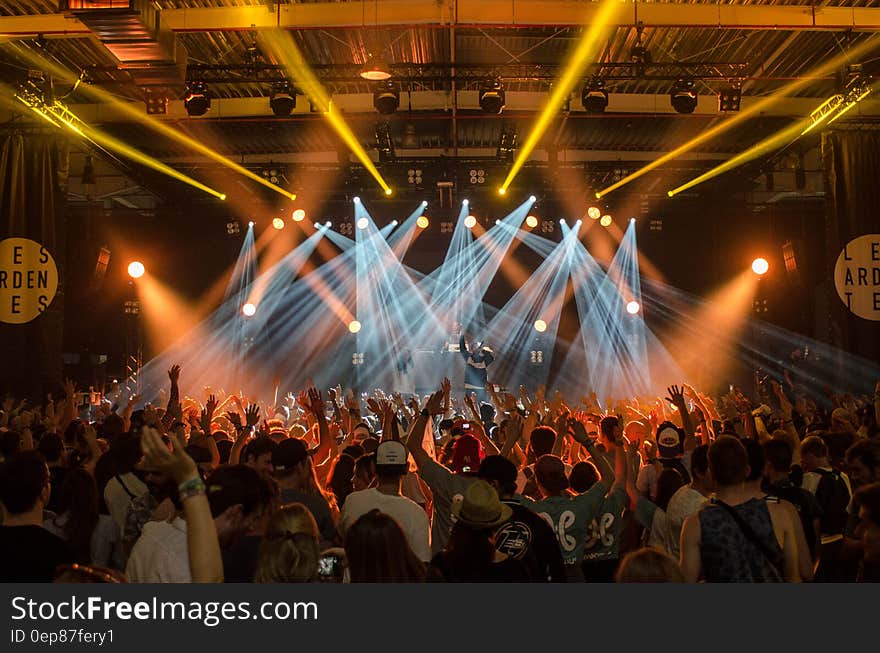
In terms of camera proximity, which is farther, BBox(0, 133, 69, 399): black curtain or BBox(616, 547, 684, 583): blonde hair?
BBox(0, 133, 69, 399): black curtain

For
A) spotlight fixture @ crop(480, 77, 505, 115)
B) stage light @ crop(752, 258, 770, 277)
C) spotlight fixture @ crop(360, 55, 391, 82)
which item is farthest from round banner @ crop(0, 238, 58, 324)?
stage light @ crop(752, 258, 770, 277)

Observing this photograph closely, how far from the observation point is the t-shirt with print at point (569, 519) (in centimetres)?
413

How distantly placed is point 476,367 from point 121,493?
1383cm

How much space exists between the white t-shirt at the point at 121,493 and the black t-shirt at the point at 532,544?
1.96 metres

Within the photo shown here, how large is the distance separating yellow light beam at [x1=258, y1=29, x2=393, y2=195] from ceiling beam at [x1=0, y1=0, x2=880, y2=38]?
1.38 feet

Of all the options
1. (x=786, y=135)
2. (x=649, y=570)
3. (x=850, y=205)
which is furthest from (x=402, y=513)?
(x=786, y=135)

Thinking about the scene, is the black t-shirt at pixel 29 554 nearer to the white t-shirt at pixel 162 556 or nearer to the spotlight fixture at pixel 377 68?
the white t-shirt at pixel 162 556

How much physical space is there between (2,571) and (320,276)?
1655cm

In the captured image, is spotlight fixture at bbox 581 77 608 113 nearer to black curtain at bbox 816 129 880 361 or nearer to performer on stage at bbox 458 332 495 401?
black curtain at bbox 816 129 880 361

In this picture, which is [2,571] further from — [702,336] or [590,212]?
[702,336]

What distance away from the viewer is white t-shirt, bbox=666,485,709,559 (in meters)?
4.01

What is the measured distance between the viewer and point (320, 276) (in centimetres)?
1944

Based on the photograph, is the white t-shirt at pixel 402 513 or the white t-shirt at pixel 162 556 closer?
the white t-shirt at pixel 162 556

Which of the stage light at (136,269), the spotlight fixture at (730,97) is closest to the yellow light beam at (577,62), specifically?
the spotlight fixture at (730,97)
